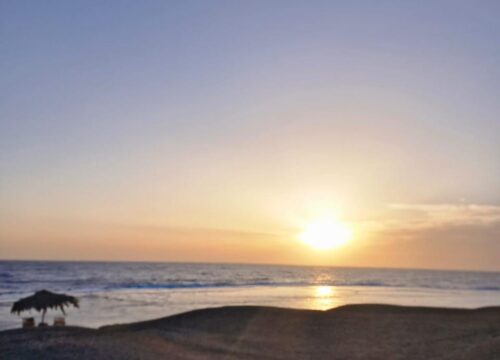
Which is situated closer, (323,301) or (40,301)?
(40,301)

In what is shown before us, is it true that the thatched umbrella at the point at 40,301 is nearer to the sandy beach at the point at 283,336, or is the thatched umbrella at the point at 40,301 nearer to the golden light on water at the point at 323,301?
the sandy beach at the point at 283,336

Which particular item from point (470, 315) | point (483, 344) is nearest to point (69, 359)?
point (483, 344)

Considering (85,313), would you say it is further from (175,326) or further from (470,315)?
(470,315)

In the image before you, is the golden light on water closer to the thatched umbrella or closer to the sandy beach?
the sandy beach

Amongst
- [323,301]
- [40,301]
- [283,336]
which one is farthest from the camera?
[323,301]

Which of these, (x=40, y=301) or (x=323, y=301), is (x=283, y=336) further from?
(x=323, y=301)

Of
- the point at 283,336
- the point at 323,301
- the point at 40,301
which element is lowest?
the point at 283,336

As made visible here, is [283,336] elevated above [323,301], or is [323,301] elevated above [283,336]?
[323,301]

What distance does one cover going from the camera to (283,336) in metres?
18.9

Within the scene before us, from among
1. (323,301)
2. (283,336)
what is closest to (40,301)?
(283,336)

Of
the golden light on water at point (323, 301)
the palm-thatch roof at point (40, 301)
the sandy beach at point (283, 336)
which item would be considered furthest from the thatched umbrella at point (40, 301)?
the golden light on water at point (323, 301)

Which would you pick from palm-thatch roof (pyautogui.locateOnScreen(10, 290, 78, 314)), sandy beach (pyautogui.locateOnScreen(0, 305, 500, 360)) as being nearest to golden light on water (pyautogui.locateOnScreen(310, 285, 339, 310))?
sandy beach (pyautogui.locateOnScreen(0, 305, 500, 360))

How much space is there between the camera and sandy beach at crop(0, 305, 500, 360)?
588 inches

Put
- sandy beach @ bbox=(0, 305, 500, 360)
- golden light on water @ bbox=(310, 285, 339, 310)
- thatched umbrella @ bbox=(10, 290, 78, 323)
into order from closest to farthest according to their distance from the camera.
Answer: sandy beach @ bbox=(0, 305, 500, 360) < thatched umbrella @ bbox=(10, 290, 78, 323) < golden light on water @ bbox=(310, 285, 339, 310)
